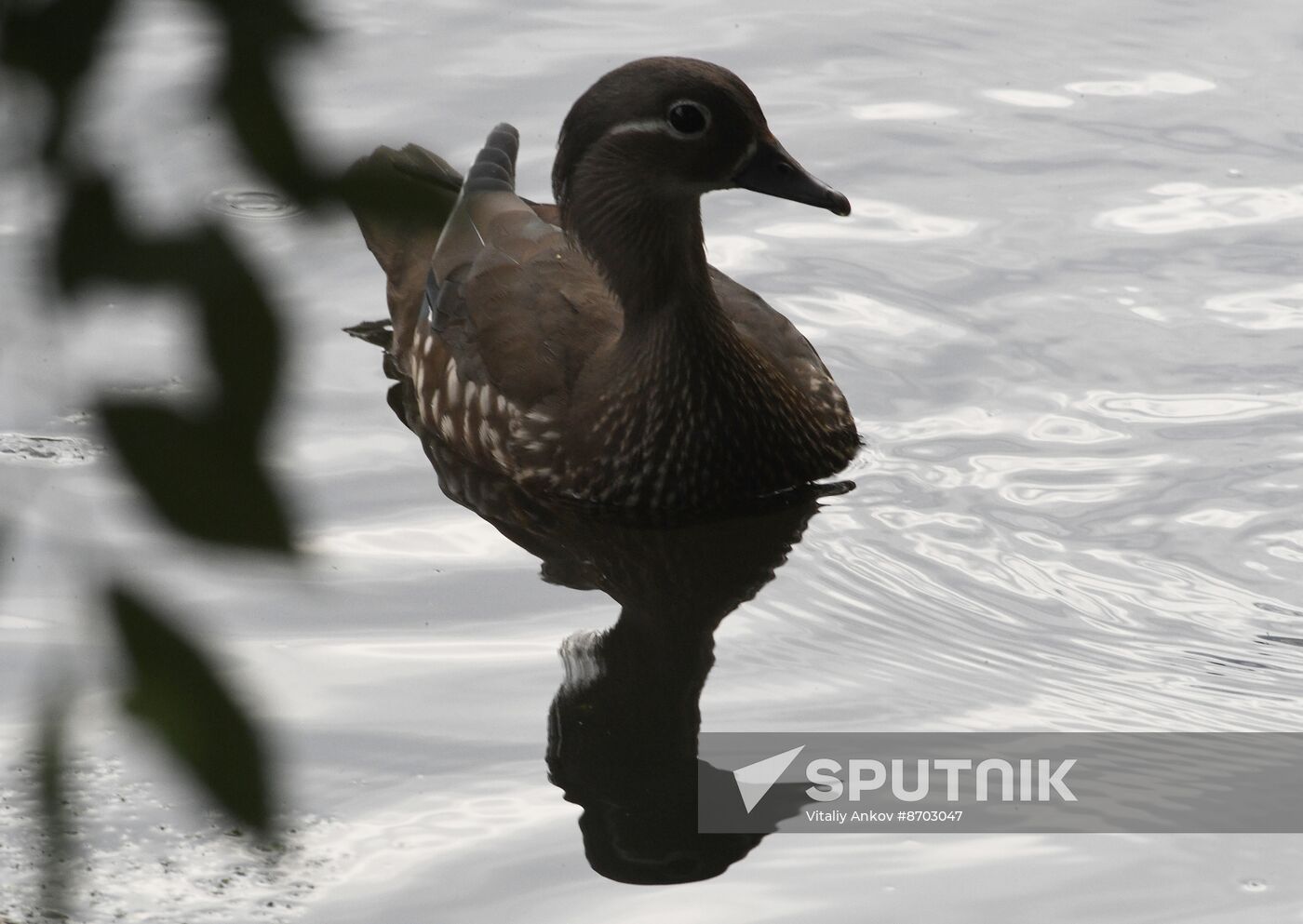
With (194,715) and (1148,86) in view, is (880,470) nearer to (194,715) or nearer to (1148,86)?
(1148,86)

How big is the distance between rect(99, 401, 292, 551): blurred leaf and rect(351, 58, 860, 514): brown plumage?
4306 millimetres

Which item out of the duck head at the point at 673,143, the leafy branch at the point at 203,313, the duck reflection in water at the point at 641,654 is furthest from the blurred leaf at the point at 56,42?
the duck head at the point at 673,143

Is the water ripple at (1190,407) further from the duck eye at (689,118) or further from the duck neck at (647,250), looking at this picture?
the duck eye at (689,118)

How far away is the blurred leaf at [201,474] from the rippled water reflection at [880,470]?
25 mm

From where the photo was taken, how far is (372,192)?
4.11 feet

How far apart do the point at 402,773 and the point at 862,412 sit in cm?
238

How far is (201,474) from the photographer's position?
1.23 metres

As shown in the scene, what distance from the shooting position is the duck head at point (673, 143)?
17.9ft

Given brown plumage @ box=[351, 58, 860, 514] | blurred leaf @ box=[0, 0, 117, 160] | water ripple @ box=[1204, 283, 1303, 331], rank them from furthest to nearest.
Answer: water ripple @ box=[1204, 283, 1303, 331] → brown plumage @ box=[351, 58, 860, 514] → blurred leaf @ box=[0, 0, 117, 160]

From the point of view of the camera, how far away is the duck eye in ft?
18.0

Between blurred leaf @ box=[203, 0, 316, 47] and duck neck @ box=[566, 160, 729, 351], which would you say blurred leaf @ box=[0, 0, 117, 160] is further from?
duck neck @ box=[566, 160, 729, 351]

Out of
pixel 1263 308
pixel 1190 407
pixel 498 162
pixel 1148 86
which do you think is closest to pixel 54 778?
pixel 1190 407

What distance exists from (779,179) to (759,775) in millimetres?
1893

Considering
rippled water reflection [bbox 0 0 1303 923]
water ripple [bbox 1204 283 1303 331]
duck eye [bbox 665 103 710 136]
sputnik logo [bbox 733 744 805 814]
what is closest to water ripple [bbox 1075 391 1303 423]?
rippled water reflection [bbox 0 0 1303 923]
